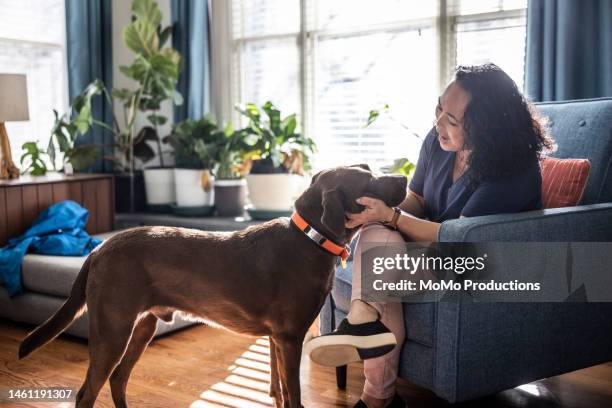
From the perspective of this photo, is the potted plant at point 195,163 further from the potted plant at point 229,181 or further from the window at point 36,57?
the window at point 36,57

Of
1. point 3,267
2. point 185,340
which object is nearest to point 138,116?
point 3,267

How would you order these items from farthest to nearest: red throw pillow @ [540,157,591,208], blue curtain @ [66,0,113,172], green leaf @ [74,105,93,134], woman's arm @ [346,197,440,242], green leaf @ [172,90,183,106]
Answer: blue curtain @ [66,0,113,172] < green leaf @ [172,90,183,106] < green leaf @ [74,105,93,134] < red throw pillow @ [540,157,591,208] < woman's arm @ [346,197,440,242]

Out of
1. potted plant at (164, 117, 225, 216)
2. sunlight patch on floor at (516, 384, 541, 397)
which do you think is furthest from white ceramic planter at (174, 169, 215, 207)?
sunlight patch on floor at (516, 384, 541, 397)

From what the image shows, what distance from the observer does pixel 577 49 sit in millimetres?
2811

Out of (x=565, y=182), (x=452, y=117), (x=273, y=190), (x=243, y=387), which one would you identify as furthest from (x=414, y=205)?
(x=273, y=190)

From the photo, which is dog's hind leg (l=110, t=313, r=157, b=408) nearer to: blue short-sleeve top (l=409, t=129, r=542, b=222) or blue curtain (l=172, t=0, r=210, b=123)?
blue short-sleeve top (l=409, t=129, r=542, b=222)

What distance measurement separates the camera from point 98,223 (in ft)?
12.6

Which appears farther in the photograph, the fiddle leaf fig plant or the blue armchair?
the fiddle leaf fig plant

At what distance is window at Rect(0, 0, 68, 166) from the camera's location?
404 centimetres

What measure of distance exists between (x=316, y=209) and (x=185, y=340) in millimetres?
1389

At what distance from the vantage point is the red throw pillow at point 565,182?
214cm

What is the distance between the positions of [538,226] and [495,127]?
32cm

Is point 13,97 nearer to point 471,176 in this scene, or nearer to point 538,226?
point 471,176

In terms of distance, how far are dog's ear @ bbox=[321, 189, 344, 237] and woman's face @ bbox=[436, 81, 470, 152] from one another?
52 centimetres
